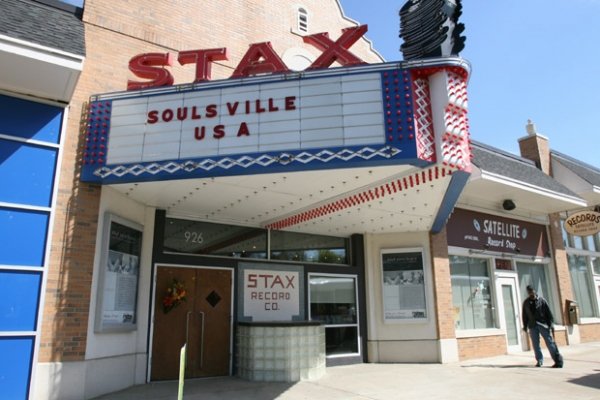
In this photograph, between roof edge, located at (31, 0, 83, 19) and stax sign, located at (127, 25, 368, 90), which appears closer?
stax sign, located at (127, 25, 368, 90)

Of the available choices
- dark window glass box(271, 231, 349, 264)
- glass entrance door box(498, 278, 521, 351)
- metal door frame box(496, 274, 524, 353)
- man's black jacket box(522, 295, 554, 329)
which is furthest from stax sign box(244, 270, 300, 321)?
glass entrance door box(498, 278, 521, 351)

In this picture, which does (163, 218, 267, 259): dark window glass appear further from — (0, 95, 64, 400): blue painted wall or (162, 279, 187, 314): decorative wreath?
(0, 95, 64, 400): blue painted wall

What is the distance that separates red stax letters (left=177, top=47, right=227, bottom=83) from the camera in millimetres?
8844

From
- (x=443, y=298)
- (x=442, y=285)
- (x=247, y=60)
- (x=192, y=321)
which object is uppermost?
(x=247, y=60)

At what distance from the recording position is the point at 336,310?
12.3m

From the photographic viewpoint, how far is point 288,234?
12.2m

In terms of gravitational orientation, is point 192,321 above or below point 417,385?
above

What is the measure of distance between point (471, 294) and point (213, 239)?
7.71 metres

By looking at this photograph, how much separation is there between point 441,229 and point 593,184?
25.0 feet

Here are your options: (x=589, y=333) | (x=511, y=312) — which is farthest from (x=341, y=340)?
(x=589, y=333)

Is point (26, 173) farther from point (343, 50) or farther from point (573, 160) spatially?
point (573, 160)

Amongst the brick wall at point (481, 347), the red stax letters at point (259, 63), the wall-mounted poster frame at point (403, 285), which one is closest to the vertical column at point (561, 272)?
the brick wall at point (481, 347)

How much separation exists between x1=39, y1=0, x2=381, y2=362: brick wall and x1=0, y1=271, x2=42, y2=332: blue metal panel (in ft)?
0.79

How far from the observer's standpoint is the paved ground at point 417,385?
802 cm
